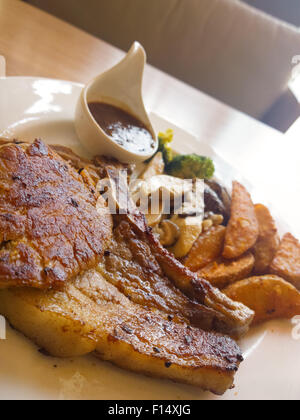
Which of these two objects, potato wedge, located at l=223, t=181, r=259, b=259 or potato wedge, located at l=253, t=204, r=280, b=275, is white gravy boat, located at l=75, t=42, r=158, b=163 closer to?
potato wedge, located at l=223, t=181, r=259, b=259

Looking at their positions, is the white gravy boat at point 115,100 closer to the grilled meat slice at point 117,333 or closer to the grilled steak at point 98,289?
the grilled steak at point 98,289

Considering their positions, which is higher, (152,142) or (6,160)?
(6,160)

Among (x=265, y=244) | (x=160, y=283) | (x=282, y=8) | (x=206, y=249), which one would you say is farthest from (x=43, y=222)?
(x=282, y=8)

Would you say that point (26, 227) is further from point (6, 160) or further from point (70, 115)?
point (70, 115)

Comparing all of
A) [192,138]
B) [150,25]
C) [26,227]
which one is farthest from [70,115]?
[150,25]

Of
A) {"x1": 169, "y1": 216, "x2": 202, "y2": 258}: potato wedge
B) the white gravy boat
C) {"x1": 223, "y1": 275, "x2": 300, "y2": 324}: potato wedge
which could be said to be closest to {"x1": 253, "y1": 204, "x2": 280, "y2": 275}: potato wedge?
{"x1": 223, "y1": 275, "x2": 300, "y2": 324}: potato wedge
